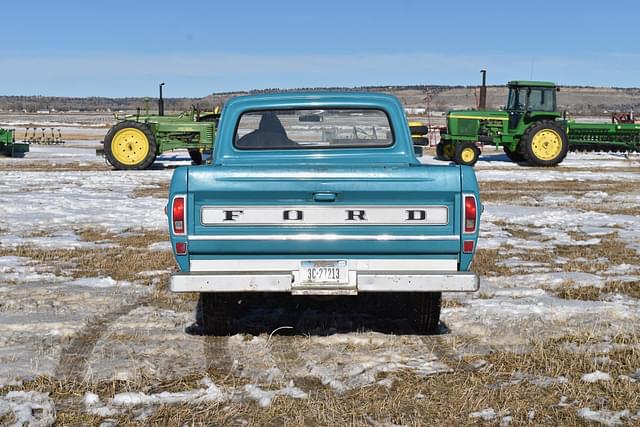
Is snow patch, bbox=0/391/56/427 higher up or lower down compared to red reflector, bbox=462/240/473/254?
lower down

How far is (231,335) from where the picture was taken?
5543 mm

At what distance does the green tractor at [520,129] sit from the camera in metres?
21.8

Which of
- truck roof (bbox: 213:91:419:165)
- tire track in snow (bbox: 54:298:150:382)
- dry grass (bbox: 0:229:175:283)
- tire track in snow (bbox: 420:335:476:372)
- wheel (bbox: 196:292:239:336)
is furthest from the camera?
dry grass (bbox: 0:229:175:283)

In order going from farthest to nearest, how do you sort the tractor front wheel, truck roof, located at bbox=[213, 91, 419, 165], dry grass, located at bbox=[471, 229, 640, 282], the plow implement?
1. the plow implement
2. the tractor front wheel
3. dry grass, located at bbox=[471, 229, 640, 282]
4. truck roof, located at bbox=[213, 91, 419, 165]

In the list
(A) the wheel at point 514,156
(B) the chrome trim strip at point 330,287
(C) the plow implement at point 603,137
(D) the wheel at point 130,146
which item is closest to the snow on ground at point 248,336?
(B) the chrome trim strip at point 330,287

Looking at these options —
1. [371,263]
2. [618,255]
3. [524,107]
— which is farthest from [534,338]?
[524,107]

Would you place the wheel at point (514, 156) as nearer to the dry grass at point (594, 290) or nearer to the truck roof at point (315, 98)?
the dry grass at point (594, 290)

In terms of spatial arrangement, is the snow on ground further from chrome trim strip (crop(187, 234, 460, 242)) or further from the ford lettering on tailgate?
the ford lettering on tailgate

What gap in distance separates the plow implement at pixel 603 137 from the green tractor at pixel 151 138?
12.4m

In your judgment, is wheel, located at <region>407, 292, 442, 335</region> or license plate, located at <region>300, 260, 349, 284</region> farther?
wheel, located at <region>407, 292, 442, 335</region>

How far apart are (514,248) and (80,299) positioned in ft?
16.8

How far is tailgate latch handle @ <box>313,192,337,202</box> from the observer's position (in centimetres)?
484

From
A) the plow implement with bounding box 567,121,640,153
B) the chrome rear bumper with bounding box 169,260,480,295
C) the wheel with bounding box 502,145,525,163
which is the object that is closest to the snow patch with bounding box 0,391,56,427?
the chrome rear bumper with bounding box 169,260,480,295

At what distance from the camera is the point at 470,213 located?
4855 mm
